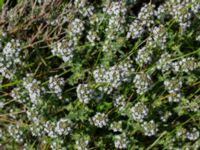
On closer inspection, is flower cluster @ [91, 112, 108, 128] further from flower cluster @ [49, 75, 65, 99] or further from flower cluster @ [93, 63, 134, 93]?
flower cluster @ [49, 75, 65, 99]

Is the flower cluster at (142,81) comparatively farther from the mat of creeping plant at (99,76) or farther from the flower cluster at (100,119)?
the flower cluster at (100,119)

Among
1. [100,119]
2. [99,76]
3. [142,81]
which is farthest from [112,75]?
[100,119]

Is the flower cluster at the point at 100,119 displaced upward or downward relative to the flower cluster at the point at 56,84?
downward

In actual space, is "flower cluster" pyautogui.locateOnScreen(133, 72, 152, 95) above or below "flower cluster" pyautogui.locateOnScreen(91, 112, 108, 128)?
above

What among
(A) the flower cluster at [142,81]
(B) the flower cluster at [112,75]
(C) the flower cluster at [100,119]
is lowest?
(C) the flower cluster at [100,119]

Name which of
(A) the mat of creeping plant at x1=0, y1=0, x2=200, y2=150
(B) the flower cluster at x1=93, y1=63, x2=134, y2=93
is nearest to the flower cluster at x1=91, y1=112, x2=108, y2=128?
(A) the mat of creeping plant at x1=0, y1=0, x2=200, y2=150

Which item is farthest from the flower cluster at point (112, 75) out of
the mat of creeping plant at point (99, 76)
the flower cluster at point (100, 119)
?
the flower cluster at point (100, 119)

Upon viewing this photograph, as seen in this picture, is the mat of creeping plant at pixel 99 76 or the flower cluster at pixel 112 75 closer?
the flower cluster at pixel 112 75

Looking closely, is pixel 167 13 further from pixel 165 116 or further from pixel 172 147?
pixel 172 147

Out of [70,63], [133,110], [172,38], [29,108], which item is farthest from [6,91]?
[172,38]

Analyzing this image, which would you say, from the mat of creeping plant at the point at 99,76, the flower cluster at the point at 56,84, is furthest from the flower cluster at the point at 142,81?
the flower cluster at the point at 56,84
